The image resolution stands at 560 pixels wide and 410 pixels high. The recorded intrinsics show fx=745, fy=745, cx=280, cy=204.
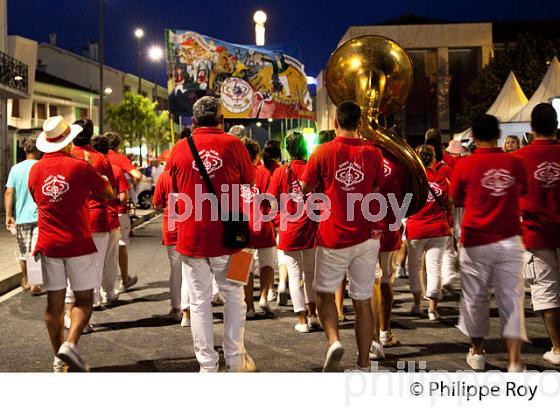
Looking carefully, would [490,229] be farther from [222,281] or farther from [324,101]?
[324,101]

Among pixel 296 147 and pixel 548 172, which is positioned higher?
pixel 296 147

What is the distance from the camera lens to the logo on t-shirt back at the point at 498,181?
538 centimetres

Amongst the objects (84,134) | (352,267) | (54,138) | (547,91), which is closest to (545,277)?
(352,267)

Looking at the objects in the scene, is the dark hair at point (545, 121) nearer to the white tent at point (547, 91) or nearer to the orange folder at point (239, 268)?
the orange folder at point (239, 268)

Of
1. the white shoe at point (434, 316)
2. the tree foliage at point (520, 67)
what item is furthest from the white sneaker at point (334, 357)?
the tree foliage at point (520, 67)

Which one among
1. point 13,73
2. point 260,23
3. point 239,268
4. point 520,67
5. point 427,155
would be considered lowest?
point 239,268

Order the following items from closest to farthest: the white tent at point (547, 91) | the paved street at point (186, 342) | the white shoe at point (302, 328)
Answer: the paved street at point (186, 342)
the white shoe at point (302, 328)
the white tent at point (547, 91)

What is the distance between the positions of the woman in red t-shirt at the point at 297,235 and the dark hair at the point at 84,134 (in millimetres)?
1873

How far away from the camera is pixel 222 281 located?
5.53 metres

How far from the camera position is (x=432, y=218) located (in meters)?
7.91

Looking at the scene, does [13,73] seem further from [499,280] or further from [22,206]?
[499,280]

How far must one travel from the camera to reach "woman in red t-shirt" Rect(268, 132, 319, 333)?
7535mm

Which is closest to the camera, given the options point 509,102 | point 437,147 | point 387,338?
point 387,338

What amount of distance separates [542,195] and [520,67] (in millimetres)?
35380
